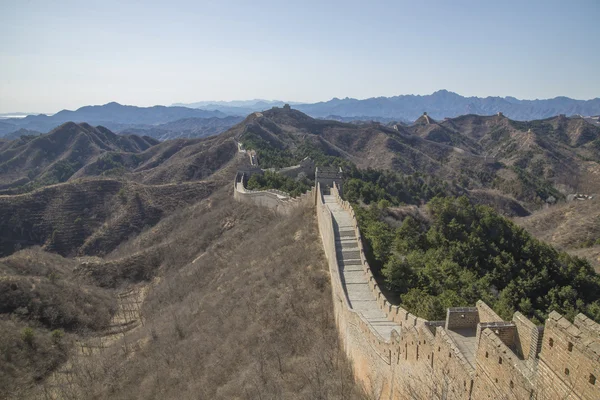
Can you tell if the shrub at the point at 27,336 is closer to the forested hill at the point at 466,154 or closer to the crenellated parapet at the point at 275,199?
the crenellated parapet at the point at 275,199

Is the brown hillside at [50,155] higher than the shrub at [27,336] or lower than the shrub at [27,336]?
higher

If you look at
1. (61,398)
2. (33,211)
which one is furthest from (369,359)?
(33,211)

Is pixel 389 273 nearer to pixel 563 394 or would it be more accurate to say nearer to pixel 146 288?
pixel 563 394

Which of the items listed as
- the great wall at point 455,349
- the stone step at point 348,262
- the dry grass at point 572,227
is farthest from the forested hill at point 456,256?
the dry grass at point 572,227

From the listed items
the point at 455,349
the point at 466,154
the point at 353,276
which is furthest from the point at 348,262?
the point at 466,154

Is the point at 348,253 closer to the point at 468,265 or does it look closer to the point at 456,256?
the point at 456,256

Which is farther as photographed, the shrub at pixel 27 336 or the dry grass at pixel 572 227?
the dry grass at pixel 572 227

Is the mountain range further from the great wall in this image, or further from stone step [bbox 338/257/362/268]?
the great wall
